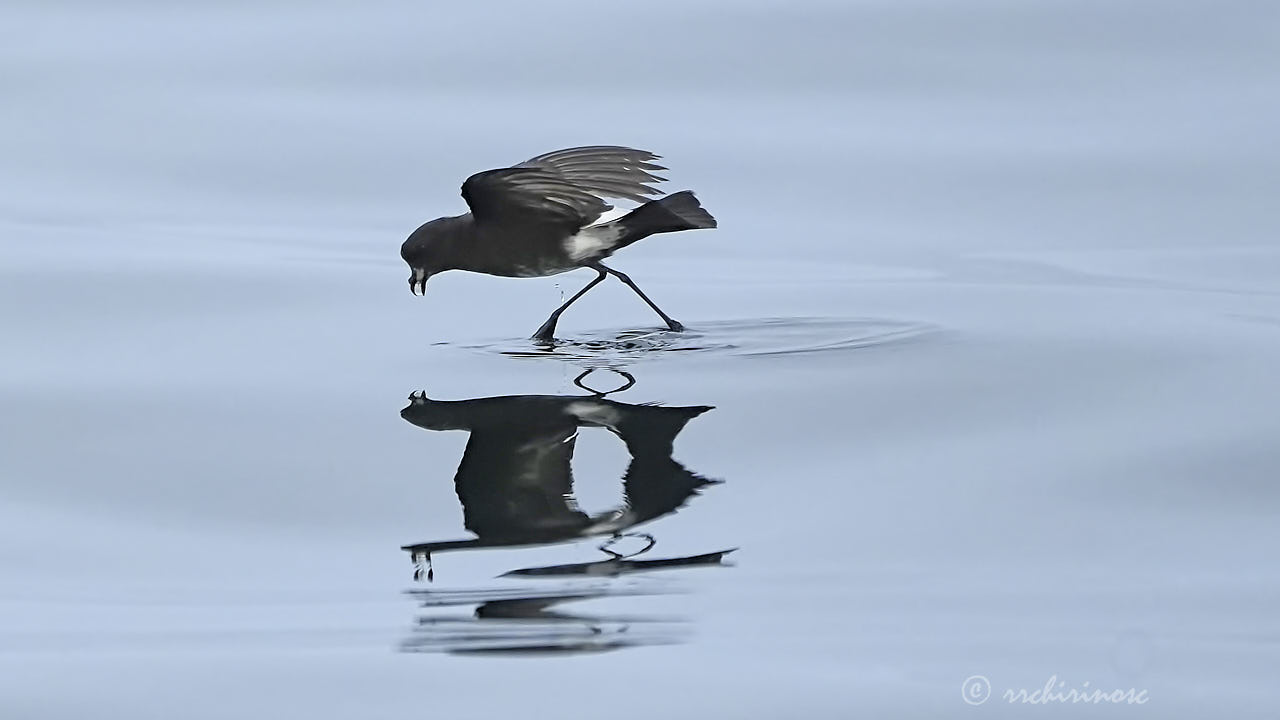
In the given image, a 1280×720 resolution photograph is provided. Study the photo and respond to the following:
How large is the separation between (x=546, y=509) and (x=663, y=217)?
258 cm

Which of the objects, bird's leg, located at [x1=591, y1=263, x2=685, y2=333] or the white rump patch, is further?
bird's leg, located at [x1=591, y1=263, x2=685, y2=333]

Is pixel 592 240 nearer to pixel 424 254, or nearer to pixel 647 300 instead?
pixel 647 300

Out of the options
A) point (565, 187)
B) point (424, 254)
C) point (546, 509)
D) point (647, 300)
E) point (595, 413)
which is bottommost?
point (546, 509)

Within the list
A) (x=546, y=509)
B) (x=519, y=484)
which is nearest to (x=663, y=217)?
(x=519, y=484)

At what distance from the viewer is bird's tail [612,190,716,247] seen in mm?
6262

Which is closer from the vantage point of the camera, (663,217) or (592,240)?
(663,217)

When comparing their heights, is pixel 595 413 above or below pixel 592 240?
below

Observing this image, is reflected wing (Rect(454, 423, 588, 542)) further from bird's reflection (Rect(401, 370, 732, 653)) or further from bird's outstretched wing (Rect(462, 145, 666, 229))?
bird's outstretched wing (Rect(462, 145, 666, 229))

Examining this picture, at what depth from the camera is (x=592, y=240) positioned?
6578mm

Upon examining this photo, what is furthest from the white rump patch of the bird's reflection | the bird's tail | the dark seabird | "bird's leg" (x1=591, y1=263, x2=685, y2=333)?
the bird's tail

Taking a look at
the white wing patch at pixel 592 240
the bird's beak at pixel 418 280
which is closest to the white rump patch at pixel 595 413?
the white wing patch at pixel 592 240

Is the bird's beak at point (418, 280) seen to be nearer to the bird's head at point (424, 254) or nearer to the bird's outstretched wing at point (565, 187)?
the bird's head at point (424, 254)

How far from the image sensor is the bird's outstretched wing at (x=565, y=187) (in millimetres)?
6227

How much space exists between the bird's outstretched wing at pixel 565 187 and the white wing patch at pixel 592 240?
0.06 m
